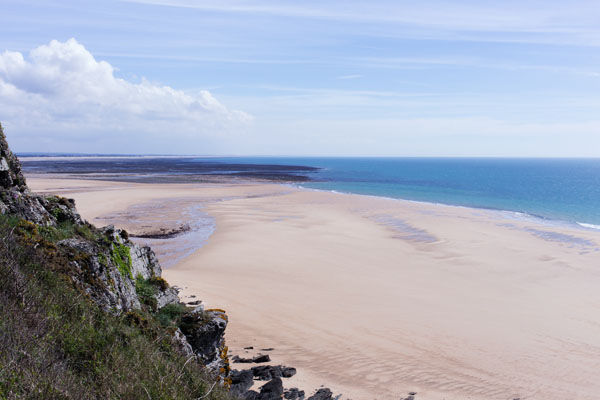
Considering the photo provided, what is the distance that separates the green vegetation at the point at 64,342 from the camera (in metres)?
4.32

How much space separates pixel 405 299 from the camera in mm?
16219

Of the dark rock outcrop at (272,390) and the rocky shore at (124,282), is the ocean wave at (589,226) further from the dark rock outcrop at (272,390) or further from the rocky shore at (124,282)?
the dark rock outcrop at (272,390)

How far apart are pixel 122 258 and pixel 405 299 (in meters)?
11.0

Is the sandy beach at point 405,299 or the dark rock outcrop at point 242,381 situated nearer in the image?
the dark rock outcrop at point 242,381

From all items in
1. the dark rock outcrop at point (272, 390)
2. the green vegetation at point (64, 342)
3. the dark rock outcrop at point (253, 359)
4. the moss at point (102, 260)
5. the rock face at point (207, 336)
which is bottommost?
the dark rock outcrop at point (253, 359)

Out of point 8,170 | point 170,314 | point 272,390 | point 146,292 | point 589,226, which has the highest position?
point 8,170

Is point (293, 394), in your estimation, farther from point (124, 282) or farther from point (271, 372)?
point (124, 282)

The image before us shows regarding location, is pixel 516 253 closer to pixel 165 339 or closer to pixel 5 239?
pixel 165 339

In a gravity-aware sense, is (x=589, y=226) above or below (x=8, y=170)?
below

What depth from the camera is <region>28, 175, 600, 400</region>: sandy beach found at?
10789mm

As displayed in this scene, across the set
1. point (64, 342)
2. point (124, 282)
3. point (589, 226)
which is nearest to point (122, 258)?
point (124, 282)

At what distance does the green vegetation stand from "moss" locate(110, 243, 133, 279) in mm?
1261

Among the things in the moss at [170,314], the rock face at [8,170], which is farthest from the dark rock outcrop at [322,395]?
the rock face at [8,170]

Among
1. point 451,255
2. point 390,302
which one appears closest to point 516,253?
point 451,255
